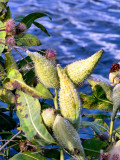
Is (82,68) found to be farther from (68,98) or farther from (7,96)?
(7,96)

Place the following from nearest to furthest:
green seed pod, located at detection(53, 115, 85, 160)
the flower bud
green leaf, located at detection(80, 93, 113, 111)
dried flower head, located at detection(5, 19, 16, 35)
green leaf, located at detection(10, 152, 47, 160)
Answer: green seed pod, located at detection(53, 115, 85, 160)
green leaf, located at detection(10, 152, 47, 160)
the flower bud
green leaf, located at detection(80, 93, 113, 111)
dried flower head, located at detection(5, 19, 16, 35)

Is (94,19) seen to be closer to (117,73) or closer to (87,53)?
(87,53)

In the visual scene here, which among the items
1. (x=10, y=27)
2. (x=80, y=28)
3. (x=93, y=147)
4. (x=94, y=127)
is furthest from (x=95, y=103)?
(x=80, y=28)

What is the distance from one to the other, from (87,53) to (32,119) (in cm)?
180

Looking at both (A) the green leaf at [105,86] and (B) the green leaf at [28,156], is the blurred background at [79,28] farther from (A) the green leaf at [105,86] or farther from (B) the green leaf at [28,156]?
(B) the green leaf at [28,156]

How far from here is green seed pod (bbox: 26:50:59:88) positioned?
0.78 metres

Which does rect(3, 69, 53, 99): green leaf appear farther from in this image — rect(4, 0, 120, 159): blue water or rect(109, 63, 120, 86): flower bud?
rect(4, 0, 120, 159): blue water

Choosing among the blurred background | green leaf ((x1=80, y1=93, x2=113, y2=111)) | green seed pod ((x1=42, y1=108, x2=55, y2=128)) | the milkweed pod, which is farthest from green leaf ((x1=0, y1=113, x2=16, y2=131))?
the blurred background

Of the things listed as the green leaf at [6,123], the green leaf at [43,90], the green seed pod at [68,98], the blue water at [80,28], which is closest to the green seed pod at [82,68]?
the green seed pod at [68,98]

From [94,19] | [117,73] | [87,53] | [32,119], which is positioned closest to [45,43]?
[87,53]

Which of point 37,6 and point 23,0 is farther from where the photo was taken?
point 23,0

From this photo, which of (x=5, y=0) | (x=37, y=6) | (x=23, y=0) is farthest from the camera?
(x=23, y=0)

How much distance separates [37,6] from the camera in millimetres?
3916

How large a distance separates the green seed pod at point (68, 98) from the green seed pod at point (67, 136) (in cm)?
2
